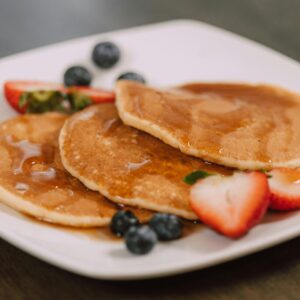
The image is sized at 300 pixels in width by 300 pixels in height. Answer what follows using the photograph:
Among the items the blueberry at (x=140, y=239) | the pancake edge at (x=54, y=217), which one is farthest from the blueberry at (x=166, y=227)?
the pancake edge at (x=54, y=217)

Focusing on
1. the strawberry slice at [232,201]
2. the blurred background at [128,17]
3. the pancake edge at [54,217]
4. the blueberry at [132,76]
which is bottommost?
the blurred background at [128,17]

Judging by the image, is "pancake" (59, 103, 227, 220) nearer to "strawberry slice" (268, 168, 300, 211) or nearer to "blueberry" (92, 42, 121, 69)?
"strawberry slice" (268, 168, 300, 211)

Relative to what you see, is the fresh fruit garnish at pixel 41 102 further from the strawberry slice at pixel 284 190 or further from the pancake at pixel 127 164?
the strawberry slice at pixel 284 190

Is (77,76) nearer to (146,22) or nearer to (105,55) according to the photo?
(105,55)

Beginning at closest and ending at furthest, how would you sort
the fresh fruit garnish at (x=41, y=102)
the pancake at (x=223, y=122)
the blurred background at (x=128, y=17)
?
1. the pancake at (x=223, y=122)
2. the fresh fruit garnish at (x=41, y=102)
3. the blurred background at (x=128, y=17)

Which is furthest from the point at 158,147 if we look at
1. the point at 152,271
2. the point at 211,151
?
the point at 152,271

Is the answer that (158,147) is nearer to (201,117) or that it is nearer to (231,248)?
(201,117)
